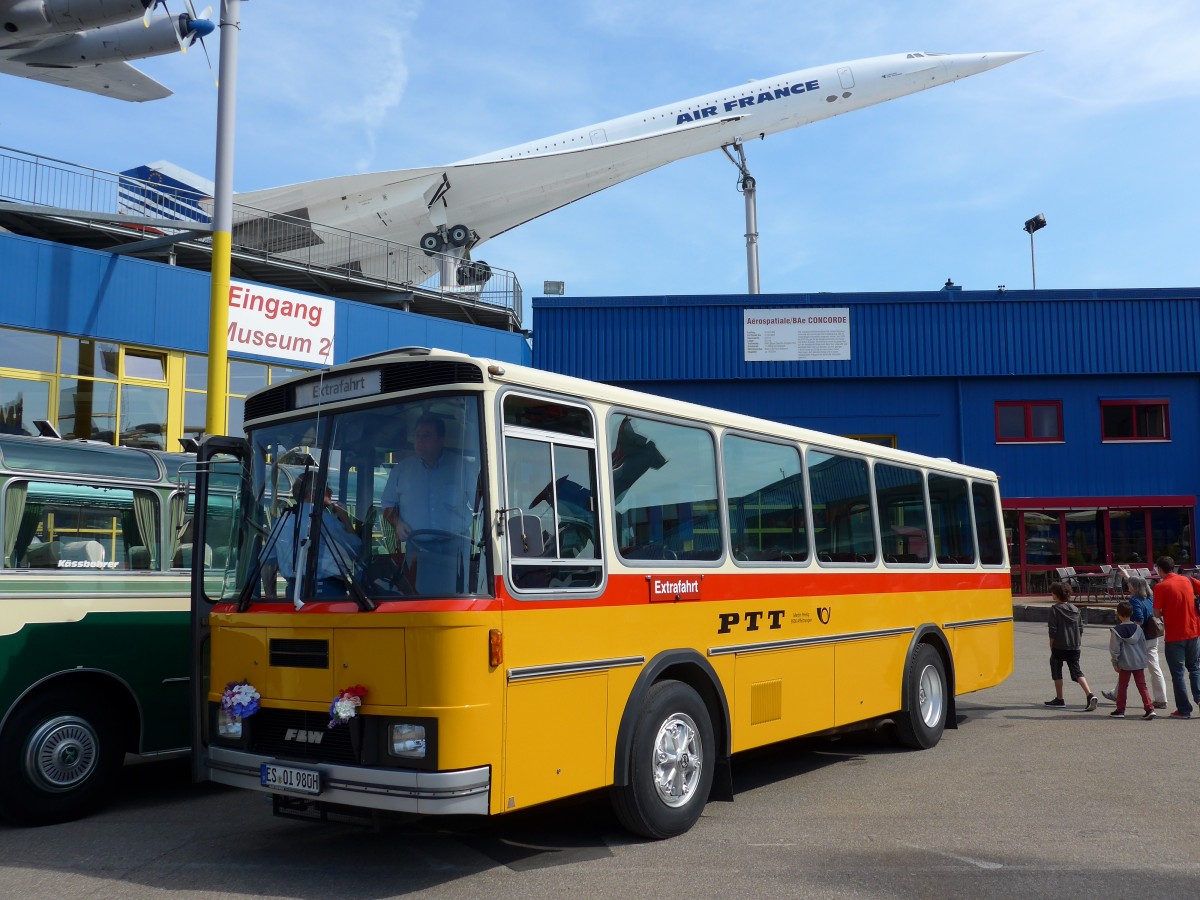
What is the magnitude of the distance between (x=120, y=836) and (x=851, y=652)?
563 cm

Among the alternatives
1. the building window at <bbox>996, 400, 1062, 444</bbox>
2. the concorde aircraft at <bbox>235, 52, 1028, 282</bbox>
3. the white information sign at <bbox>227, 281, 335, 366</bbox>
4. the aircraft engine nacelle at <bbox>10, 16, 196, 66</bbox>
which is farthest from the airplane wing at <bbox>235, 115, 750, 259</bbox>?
the aircraft engine nacelle at <bbox>10, 16, 196, 66</bbox>

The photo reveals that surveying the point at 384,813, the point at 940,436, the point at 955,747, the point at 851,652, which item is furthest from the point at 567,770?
the point at 940,436

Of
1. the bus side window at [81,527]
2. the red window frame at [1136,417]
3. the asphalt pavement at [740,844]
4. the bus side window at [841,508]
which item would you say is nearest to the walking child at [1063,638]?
the asphalt pavement at [740,844]

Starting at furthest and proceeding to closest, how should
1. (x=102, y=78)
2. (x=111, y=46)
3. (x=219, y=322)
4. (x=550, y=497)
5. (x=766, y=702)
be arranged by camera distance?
1. (x=102, y=78)
2. (x=111, y=46)
3. (x=219, y=322)
4. (x=766, y=702)
5. (x=550, y=497)

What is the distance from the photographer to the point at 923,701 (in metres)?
10.3

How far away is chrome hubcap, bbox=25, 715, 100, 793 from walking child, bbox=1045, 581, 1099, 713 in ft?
33.0

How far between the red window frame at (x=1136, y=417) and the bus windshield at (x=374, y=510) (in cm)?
2955

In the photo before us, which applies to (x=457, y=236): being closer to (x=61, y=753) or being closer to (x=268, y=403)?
(x=61, y=753)

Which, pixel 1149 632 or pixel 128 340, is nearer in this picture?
pixel 1149 632

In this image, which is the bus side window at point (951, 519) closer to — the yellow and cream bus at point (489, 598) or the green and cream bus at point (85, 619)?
the yellow and cream bus at point (489, 598)

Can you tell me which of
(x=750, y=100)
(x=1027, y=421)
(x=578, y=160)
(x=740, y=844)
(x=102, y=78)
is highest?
(x=750, y=100)

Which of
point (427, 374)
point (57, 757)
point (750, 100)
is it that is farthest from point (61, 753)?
point (750, 100)

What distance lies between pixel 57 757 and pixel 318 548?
3009 millimetres

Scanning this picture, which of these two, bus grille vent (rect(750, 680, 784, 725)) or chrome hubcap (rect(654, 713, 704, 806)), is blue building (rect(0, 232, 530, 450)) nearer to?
bus grille vent (rect(750, 680, 784, 725))
